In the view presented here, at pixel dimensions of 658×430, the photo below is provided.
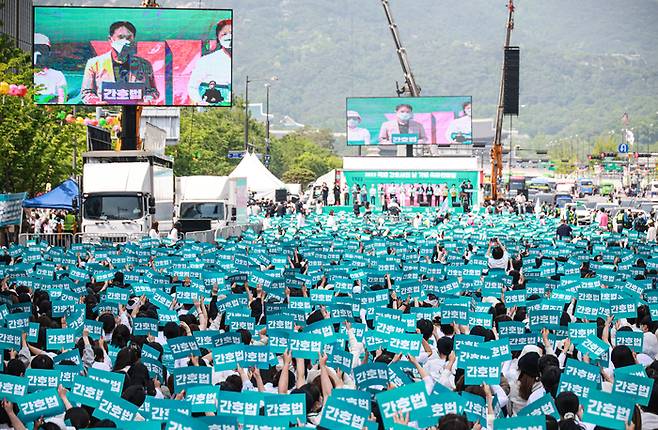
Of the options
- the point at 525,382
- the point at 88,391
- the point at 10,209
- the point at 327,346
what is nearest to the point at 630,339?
the point at 525,382

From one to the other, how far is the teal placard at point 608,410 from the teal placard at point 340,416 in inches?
65.1

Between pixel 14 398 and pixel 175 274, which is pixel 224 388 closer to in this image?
pixel 14 398

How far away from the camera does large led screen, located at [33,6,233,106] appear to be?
3828cm

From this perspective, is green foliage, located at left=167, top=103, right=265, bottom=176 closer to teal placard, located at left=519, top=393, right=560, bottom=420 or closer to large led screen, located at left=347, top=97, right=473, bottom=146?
large led screen, located at left=347, top=97, right=473, bottom=146

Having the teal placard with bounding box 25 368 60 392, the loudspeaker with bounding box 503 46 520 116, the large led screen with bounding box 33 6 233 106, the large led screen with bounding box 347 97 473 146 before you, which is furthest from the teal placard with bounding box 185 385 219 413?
the large led screen with bounding box 347 97 473 146

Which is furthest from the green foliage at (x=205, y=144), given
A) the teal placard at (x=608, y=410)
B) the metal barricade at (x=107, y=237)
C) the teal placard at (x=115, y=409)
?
the teal placard at (x=608, y=410)

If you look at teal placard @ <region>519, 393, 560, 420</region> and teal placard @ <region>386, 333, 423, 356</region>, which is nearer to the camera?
teal placard @ <region>519, 393, 560, 420</region>

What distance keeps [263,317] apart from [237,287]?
3580mm

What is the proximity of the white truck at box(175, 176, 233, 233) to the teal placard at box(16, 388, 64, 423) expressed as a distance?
1312 inches

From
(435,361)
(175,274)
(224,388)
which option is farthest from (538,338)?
(175,274)

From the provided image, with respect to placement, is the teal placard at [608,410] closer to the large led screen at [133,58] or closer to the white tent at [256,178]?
the large led screen at [133,58]

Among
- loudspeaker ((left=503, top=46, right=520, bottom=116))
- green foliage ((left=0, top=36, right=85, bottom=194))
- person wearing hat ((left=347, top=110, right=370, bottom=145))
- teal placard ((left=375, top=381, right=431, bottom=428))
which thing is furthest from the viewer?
person wearing hat ((left=347, top=110, right=370, bottom=145))

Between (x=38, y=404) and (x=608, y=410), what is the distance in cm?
393

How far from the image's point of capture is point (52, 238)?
107ft
